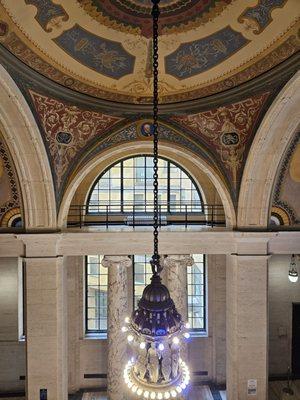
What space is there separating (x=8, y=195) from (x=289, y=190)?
691 centimetres

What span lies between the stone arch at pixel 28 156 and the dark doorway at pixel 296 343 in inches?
323

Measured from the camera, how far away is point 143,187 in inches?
438

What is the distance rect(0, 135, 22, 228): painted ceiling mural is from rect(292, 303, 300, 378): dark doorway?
8880mm

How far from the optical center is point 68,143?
7.85 meters

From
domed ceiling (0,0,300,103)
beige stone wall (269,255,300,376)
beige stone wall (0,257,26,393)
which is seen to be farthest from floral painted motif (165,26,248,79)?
beige stone wall (0,257,26,393)

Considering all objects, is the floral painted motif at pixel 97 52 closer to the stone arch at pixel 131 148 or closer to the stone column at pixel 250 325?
the stone arch at pixel 131 148

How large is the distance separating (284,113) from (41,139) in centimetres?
522

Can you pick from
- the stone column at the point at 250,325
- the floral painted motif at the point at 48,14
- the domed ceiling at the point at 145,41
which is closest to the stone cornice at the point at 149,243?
the stone column at the point at 250,325

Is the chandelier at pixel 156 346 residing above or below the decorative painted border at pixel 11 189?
below

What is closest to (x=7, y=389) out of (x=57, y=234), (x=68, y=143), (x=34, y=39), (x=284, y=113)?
(x=57, y=234)

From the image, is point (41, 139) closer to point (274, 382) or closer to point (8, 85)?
point (8, 85)

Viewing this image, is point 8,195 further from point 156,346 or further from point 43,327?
point 156,346

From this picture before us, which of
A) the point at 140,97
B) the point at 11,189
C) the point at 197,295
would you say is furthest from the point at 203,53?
the point at 197,295

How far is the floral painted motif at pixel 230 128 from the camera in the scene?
7500 mm
